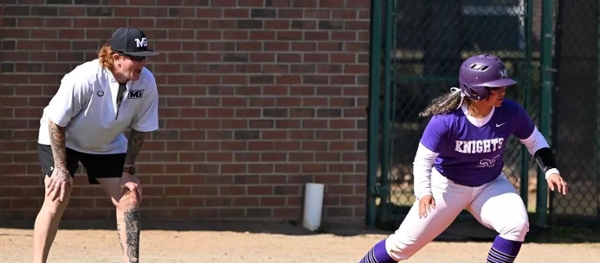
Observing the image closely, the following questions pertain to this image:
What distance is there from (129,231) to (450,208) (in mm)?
1840

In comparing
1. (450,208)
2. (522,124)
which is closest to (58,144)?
(450,208)

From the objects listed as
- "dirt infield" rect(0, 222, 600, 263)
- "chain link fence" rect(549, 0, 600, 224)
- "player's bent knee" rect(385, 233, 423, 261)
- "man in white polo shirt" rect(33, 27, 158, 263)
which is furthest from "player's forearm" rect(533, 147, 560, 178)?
"chain link fence" rect(549, 0, 600, 224)

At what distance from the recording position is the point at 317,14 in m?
8.93

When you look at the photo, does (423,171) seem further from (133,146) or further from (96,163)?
(96,163)

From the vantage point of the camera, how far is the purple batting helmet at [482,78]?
5.89 meters

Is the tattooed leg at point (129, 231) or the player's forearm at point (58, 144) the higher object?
the player's forearm at point (58, 144)

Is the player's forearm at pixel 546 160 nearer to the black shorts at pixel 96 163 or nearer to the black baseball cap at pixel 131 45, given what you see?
the black baseball cap at pixel 131 45

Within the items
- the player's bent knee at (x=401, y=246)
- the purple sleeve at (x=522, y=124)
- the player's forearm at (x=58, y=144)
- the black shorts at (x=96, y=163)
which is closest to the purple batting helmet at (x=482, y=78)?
the purple sleeve at (x=522, y=124)

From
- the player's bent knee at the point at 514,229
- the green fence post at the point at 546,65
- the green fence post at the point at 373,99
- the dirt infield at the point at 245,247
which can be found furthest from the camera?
the green fence post at the point at 546,65

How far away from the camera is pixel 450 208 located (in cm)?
614

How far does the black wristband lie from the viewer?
6246mm

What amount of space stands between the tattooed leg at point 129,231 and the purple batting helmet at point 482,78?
2025 millimetres

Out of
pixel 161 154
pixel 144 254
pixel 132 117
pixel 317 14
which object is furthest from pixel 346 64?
pixel 132 117

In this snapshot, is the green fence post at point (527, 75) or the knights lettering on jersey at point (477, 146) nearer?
the knights lettering on jersey at point (477, 146)
